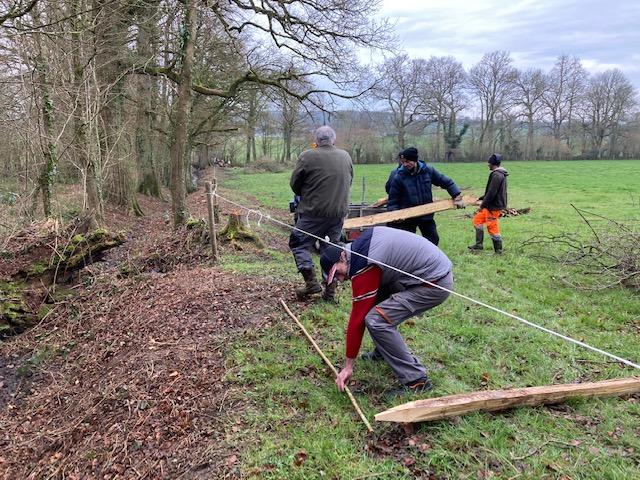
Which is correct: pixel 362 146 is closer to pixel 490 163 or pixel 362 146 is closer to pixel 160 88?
pixel 160 88

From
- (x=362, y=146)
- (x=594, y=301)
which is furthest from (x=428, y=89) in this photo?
(x=594, y=301)

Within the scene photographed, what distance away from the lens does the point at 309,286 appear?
18.9ft

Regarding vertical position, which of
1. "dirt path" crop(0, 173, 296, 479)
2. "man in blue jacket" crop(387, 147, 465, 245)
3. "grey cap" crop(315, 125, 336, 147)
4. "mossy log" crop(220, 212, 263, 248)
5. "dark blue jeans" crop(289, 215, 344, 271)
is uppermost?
"grey cap" crop(315, 125, 336, 147)

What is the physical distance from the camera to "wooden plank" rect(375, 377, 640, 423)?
10.3 ft

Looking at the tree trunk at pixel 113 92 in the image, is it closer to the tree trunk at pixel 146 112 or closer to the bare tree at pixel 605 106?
the tree trunk at pixel 146 112

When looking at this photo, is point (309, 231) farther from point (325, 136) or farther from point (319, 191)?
point (325, 136)

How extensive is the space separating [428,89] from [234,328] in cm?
5061

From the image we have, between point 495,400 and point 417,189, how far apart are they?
3.85 metres

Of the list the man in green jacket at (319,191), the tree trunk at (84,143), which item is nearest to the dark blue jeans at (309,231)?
the man in green jacket at (319,191)

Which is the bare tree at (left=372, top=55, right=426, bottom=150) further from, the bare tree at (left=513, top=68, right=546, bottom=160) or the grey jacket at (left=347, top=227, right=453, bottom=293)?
the grey jacket at (left=347, top=227, right=453, bottom=293)

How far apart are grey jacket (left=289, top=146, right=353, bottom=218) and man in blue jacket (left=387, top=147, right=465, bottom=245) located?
136 cm

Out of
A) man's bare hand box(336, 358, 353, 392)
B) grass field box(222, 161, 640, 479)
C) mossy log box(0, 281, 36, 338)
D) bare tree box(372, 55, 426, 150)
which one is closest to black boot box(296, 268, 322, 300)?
grass field box(222, 161, 640, 479)

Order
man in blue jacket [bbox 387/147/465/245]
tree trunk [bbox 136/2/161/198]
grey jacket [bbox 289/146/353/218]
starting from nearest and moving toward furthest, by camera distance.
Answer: grey jacket [bbox 289/146/353/218]
man in blue jacket [bbox 387/147/465/245]
tree trunk [bbox 136/2/161/198]

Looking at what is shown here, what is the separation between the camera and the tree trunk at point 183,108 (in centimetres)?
995
